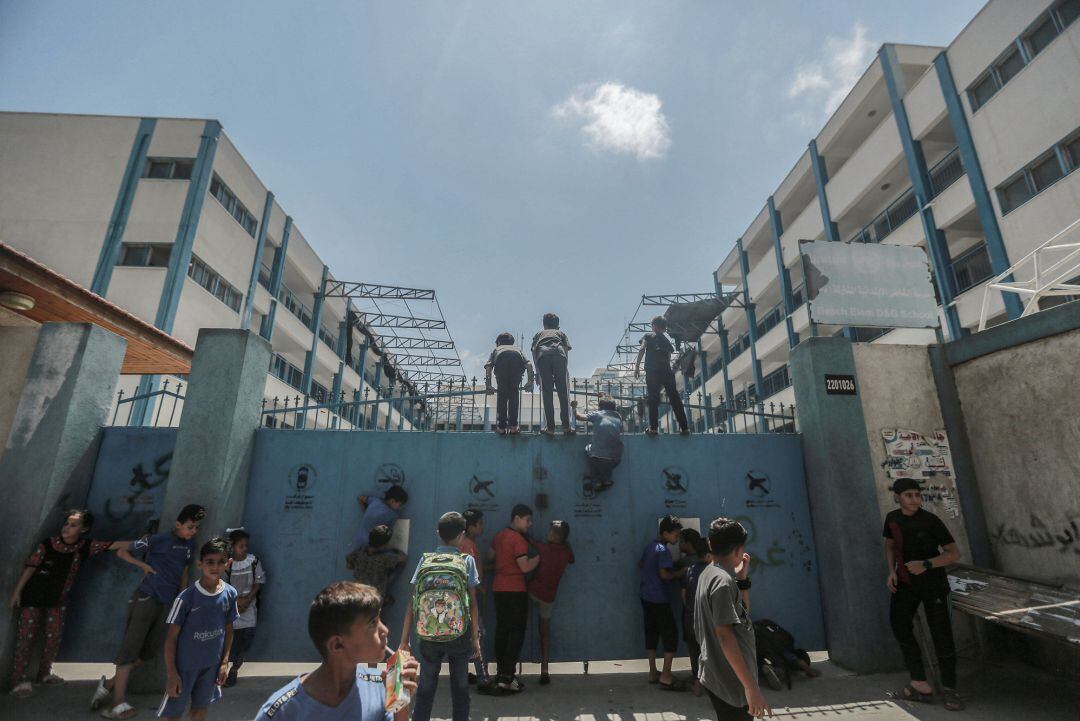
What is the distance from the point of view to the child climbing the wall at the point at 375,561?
17.2 feet

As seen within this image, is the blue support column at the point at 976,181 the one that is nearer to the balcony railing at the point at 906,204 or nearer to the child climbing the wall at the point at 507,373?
the balcony railing at the point at 906,204

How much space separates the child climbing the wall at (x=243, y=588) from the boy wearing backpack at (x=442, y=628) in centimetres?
260

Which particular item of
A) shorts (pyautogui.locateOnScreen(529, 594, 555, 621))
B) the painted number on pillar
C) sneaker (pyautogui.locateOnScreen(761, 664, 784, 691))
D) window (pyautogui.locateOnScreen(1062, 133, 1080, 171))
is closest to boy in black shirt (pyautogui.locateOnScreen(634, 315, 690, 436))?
the painted number on pillar

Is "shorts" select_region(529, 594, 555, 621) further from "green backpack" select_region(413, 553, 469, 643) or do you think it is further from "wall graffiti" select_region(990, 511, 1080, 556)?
"wall graffiti" select_region(990, 511, 1080, 556)

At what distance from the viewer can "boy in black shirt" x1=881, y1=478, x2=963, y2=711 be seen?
465 cm

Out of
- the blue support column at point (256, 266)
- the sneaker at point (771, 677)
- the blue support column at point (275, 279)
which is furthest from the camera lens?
the blue support column at point (275, 279)

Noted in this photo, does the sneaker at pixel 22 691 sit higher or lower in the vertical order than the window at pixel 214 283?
lower

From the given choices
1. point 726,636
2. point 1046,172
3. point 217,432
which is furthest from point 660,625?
point 1046,172

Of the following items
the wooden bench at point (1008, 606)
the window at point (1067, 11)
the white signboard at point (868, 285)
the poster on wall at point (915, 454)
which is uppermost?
the window at point (1067, 11)

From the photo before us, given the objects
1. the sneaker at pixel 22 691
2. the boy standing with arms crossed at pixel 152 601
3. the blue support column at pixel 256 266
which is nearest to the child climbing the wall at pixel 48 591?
the sneaker at pixel 22 691

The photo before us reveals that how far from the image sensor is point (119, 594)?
17.8 feet

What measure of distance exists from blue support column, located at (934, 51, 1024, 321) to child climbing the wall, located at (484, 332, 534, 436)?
40.9ft

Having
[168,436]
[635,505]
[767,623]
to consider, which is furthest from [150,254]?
[767,623]

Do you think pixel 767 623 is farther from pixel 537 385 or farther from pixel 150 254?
pixel 150 254
